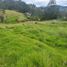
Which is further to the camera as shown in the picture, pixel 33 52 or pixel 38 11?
pixel 38 11

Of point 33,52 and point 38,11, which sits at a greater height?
point 33,52

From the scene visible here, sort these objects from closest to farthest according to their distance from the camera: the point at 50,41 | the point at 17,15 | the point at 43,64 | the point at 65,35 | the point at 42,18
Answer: the point at 43,64, the point at 50,41, the point at 65,35, the point at 42,18, the point at 17,15

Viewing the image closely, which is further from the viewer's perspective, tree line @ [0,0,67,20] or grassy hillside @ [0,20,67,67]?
tree line @ [0,0,67,20]

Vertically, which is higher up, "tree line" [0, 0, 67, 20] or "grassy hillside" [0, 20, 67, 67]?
"grassy hillside" [0, 20, 67, 67]

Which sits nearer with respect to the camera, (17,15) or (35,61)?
(35,61)

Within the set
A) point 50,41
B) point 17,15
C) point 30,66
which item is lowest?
point 17,15

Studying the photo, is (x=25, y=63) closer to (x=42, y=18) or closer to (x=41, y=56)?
(x=41, y=56)

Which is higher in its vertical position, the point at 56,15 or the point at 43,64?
the point at 43,64

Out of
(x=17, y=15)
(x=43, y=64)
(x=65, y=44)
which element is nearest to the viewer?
(x=43, y=64)

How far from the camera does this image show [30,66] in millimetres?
11516

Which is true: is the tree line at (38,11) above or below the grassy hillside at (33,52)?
below

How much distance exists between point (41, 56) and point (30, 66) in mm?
813

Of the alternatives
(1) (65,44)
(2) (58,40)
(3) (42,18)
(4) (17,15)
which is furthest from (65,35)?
(4) (17,15)

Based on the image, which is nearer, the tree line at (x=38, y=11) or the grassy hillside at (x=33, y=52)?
the grassy hillside at (x=33, y=52)
